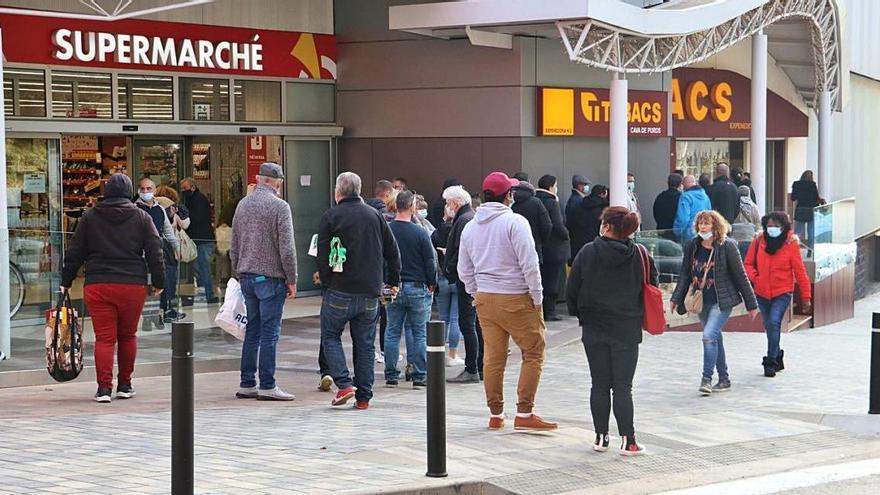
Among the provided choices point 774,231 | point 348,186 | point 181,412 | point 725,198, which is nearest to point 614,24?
point 774,231

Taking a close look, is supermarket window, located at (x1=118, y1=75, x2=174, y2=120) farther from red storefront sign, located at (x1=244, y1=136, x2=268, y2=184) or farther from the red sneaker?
the red sneaker

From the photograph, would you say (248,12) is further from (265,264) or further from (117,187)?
(265,264)

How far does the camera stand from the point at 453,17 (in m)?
17.7

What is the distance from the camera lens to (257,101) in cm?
1962

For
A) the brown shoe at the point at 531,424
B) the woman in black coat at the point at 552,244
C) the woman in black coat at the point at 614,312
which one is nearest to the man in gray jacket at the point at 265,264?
the brown shoe at the point at 531,424

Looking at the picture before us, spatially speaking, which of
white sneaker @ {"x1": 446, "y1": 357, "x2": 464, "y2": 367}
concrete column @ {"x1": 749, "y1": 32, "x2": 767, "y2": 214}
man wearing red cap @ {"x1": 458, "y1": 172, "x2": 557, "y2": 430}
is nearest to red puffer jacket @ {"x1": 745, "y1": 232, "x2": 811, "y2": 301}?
white sneaker @ {"x1": 446, "y1": 357, "x2": 464, "y2": 367}

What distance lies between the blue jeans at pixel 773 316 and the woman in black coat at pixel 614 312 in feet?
16.7

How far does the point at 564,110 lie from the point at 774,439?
10002 millimetres

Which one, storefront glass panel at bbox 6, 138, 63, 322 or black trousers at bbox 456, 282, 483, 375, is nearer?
black trousers at bbox 456, 282, 483, 375

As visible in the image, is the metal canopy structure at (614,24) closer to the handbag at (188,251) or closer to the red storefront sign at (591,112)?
the red storefront sign at (591,112)

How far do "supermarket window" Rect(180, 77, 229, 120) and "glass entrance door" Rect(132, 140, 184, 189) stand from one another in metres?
0.55

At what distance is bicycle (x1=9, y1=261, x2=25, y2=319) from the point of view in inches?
488

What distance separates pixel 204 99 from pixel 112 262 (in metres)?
8.61

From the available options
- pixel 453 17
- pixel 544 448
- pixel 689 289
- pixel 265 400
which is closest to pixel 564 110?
pixel 453 17
